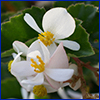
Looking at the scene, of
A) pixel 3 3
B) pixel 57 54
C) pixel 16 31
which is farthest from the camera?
pixel 3 3

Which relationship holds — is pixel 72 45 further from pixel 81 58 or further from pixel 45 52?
pixel 81 58

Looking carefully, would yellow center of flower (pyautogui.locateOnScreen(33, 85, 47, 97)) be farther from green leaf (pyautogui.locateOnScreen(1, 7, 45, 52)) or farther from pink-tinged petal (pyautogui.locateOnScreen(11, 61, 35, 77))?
green leaf (pyautogui.locateOnScreen(1, 7, 45, 52))

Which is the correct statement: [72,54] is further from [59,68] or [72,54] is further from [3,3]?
[3,3]

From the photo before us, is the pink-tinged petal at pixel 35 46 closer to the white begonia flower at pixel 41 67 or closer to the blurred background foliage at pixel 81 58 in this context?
the white begonia flower at pixel 41 67

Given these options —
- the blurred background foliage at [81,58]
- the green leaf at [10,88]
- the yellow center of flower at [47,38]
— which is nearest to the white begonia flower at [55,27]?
the yellow center of flower at [47,38]

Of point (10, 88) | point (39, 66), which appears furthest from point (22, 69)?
point (10, 88)

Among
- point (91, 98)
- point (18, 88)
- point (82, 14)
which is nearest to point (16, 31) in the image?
point (82, 14)

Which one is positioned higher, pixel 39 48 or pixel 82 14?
pixel 82 14

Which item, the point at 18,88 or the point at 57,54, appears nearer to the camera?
the point at 57,54
